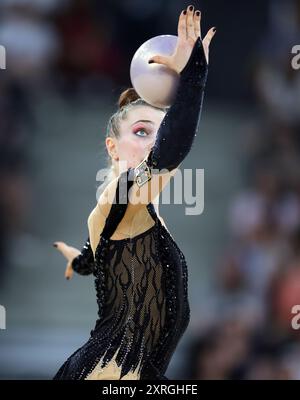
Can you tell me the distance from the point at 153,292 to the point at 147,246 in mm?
134

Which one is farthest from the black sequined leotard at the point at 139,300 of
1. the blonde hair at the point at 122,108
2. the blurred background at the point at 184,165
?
A: the blurred background at the point at 184,165

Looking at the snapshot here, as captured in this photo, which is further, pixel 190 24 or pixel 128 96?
pixel 128 96

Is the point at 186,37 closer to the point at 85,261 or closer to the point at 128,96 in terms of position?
the point at 128,96

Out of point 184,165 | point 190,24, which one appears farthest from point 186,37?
point 184,165

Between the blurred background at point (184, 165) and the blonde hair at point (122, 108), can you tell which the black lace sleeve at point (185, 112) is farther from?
the blurred background at point (184, 165)

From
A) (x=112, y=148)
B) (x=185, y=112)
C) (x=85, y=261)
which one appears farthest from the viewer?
(x=85, y=261)

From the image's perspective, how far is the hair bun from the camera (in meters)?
2.94

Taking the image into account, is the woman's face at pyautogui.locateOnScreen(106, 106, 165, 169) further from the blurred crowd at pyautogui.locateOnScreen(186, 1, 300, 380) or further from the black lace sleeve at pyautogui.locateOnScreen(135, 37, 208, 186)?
the blurred crowd at pyautogui.locateOnScreen(186, 1, 300, 380)

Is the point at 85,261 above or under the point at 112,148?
under

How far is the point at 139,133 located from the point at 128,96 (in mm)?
153

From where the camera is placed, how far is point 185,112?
2.52 m

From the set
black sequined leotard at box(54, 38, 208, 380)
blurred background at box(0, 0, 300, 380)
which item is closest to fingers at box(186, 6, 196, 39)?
black sequined leotard at box(54, 38, 208, 380)

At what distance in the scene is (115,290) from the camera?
9.23 ft

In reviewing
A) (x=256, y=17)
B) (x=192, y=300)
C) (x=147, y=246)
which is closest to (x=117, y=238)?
(x=147, y=246)
